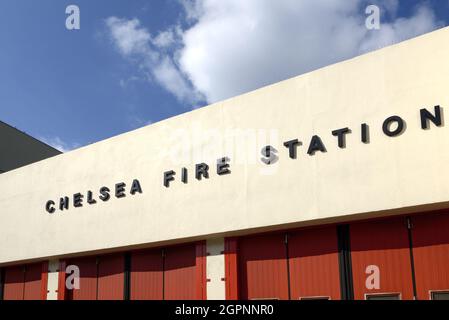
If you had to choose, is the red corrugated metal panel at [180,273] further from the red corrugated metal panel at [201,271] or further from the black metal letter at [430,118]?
the black metal letter at [430,118]

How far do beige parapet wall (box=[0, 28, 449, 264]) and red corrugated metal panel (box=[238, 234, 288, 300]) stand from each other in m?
0.73

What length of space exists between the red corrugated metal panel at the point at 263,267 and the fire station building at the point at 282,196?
1.3 inches

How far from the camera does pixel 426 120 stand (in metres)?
10.7

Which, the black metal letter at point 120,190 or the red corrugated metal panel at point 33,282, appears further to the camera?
the red corrugated metal panel at point 33,282

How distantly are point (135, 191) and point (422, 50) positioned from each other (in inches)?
361

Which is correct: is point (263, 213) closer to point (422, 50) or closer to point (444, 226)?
point (444, 226)

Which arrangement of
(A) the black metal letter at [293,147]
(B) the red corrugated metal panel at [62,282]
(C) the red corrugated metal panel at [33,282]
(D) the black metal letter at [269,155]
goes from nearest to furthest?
1. (A) the black metal letter at [293,147]
2. (D) the black metal letter at [269,155]
3. (B) the red corrugated metal panel at [62,282]
4. (C) the red corrugated metal panel at [33,282]

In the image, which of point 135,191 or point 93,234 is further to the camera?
point 93,234

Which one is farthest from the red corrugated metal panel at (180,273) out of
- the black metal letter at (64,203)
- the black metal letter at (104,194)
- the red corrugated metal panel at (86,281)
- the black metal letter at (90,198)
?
the black metal letter at (64,203)

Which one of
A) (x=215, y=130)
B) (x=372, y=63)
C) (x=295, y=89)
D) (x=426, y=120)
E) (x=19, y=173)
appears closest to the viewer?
(x=426, y=120)

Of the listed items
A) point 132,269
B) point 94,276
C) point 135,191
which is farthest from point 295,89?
point 94,276

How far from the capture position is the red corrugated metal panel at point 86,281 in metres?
18.1

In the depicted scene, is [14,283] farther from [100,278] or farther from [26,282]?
[100,278]

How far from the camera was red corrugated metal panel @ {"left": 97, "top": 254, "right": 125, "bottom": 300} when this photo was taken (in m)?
17.2
